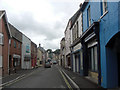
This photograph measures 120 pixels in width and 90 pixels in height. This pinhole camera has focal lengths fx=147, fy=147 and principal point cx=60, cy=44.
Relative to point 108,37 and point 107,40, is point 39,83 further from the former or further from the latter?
point 108,37

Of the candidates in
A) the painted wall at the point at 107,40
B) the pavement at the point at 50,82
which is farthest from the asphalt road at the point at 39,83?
the painted wall at the point at 107,40

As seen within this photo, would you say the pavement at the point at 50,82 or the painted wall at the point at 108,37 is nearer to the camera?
the painted wall at the point at 108,37

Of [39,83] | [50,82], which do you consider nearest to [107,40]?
[50,82]

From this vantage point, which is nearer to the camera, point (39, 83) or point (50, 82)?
point (39, 83)

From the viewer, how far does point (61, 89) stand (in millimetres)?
8836

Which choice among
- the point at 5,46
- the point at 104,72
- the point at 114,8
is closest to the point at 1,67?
the point at 5,46

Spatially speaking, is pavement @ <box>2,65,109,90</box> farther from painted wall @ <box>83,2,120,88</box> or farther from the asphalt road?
painted wall @ <box>83,2,120,88</box>

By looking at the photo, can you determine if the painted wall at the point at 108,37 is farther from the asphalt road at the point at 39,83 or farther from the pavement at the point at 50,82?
the asphalt road at the point at 39,83

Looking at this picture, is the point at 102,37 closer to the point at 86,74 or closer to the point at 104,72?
the point at 104,72

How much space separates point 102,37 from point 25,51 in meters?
26.9

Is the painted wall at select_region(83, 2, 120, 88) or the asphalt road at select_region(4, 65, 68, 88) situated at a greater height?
the painted wall at select_region(83, 2, 120, 88)

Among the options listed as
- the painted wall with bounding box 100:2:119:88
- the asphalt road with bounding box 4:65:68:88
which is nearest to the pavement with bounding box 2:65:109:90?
the asphalt road with bounding box 4:65:68:88

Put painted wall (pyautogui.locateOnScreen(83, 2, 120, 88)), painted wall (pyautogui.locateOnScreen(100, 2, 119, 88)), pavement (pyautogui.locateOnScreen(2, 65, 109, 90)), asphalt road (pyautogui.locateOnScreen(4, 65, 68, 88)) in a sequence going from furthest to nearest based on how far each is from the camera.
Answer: asphalt road (pyautogui.locateOnScreen(4, 65, 68, 88)) → pavement (pyautogui.locateOnScreen(2, 65, 109, 90)) → painted wall (pyautogui.locateOnScreen(100, 2, 119, 88)) → painted wall (pyautogui.locateOnScreen(83, 2, 120, 88))

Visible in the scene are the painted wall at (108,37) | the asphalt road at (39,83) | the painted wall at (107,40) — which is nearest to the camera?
the painted wall at (108,37)
